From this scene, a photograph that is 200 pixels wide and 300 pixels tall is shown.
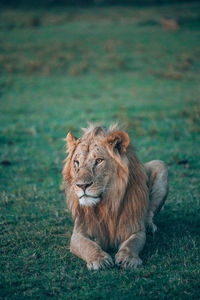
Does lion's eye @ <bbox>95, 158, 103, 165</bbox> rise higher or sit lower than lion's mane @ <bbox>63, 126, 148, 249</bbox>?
higher

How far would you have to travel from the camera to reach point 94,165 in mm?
3670

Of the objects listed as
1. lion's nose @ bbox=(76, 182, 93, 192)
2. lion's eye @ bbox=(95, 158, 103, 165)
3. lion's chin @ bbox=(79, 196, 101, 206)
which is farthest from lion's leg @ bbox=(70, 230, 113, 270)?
lion's eye @ bbox=(95, 158, 103, 165)

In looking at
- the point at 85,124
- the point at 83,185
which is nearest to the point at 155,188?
the point at 83,185

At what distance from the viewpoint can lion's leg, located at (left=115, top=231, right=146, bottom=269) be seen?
11.3ft

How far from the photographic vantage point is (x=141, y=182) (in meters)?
4.03

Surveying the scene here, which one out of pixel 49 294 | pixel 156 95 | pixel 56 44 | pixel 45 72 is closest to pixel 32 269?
pixel 49 294

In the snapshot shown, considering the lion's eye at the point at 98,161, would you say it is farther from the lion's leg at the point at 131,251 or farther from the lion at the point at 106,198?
the lion's leg at the point at 131,251

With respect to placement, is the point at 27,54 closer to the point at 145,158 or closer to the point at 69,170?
the point at 145,158

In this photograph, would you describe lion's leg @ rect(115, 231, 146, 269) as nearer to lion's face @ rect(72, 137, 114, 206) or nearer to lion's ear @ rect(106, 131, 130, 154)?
lion's face @ rect(72, 137, 114, 206)

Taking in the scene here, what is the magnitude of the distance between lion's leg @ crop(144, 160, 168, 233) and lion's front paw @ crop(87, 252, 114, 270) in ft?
2.95

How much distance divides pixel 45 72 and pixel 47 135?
9504mm

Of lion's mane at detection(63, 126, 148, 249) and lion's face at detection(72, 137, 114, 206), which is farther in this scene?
lion's mane at detection(63, 126, 148, 249)

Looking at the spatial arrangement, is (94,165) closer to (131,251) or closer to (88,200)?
(88,200)

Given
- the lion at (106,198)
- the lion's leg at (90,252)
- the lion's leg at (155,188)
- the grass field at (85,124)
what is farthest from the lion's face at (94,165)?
the lion's leg at (155,188)
